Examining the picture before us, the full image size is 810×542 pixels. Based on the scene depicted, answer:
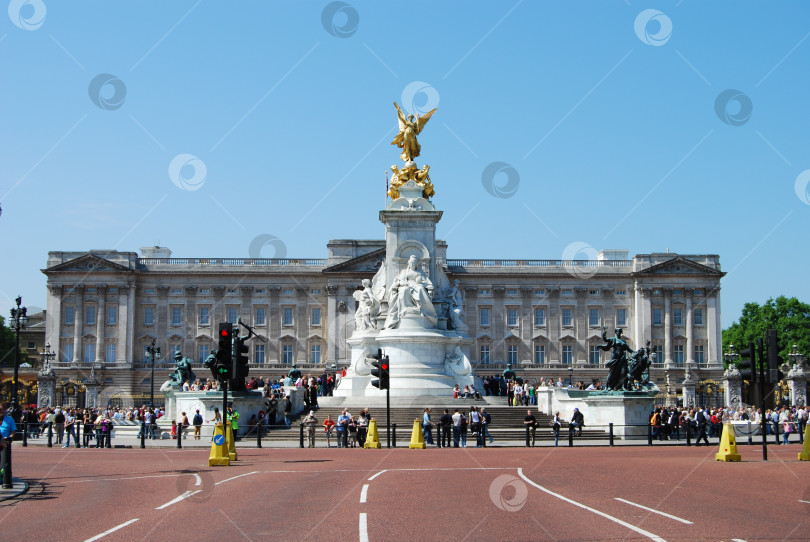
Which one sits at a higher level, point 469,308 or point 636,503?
point 469,308

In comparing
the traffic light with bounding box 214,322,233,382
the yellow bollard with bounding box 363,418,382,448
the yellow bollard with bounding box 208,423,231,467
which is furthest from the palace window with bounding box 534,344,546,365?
the yellow bollard with bounding box 208,423,231,467

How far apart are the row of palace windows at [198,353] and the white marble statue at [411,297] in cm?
5951

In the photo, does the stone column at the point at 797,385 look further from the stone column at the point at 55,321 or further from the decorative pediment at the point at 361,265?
the stone column at the point at 55,321

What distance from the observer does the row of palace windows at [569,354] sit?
341 ft

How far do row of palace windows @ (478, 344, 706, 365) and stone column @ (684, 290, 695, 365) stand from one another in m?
0.56

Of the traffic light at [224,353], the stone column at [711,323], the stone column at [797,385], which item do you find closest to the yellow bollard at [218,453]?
the traffic light at [224,353]

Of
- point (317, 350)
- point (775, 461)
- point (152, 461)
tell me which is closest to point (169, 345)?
point (317, 350)

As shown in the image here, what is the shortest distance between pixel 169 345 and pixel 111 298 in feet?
25.9

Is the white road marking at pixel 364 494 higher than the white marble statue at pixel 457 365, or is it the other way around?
the white marble statue at pixel 457 365

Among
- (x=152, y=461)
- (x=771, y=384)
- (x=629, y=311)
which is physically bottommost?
(x=152, y=461)

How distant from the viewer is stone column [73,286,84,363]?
336 ft

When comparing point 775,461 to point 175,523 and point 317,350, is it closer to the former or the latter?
point 175,523

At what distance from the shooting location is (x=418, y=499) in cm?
1619

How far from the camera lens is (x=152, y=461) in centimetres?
2670
